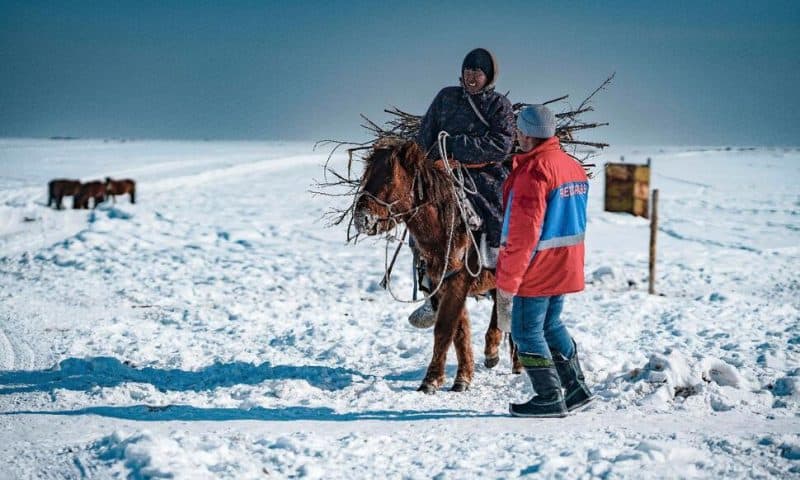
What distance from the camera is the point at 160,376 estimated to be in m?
6.05

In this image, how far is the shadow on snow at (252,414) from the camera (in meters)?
4.88

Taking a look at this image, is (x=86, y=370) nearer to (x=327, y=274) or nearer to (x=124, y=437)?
(x=124, y=437)

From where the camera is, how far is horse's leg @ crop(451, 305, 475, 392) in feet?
18.1

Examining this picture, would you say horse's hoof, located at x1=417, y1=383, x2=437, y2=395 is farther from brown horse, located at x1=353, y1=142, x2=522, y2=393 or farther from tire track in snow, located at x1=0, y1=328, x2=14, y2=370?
tire track in snow, located at x1=0, y1=328, x2=14, y2=370

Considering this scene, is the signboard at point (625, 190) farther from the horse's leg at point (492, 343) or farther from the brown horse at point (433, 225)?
the brown horse at point (433, 225)

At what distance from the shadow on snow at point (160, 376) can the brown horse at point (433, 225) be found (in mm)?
976

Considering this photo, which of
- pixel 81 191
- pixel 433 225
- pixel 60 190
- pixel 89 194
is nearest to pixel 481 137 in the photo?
pixel 433 225

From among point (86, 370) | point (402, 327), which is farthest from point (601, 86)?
point (86, 370)

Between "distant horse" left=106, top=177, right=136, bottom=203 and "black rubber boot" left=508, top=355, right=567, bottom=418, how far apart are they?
770 inches

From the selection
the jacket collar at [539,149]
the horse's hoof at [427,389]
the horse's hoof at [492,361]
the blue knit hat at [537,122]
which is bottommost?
the horse's hoof at [427,389]

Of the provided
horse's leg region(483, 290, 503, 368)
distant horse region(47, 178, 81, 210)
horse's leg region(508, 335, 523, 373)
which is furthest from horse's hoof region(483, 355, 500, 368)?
distant horse region(47, 178, 81, 210)

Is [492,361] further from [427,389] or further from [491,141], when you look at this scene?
[491,141]

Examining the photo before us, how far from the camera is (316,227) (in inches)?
670

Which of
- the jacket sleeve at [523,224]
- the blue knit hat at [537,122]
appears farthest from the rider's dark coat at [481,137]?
the jacket sleeve at [523,224]
